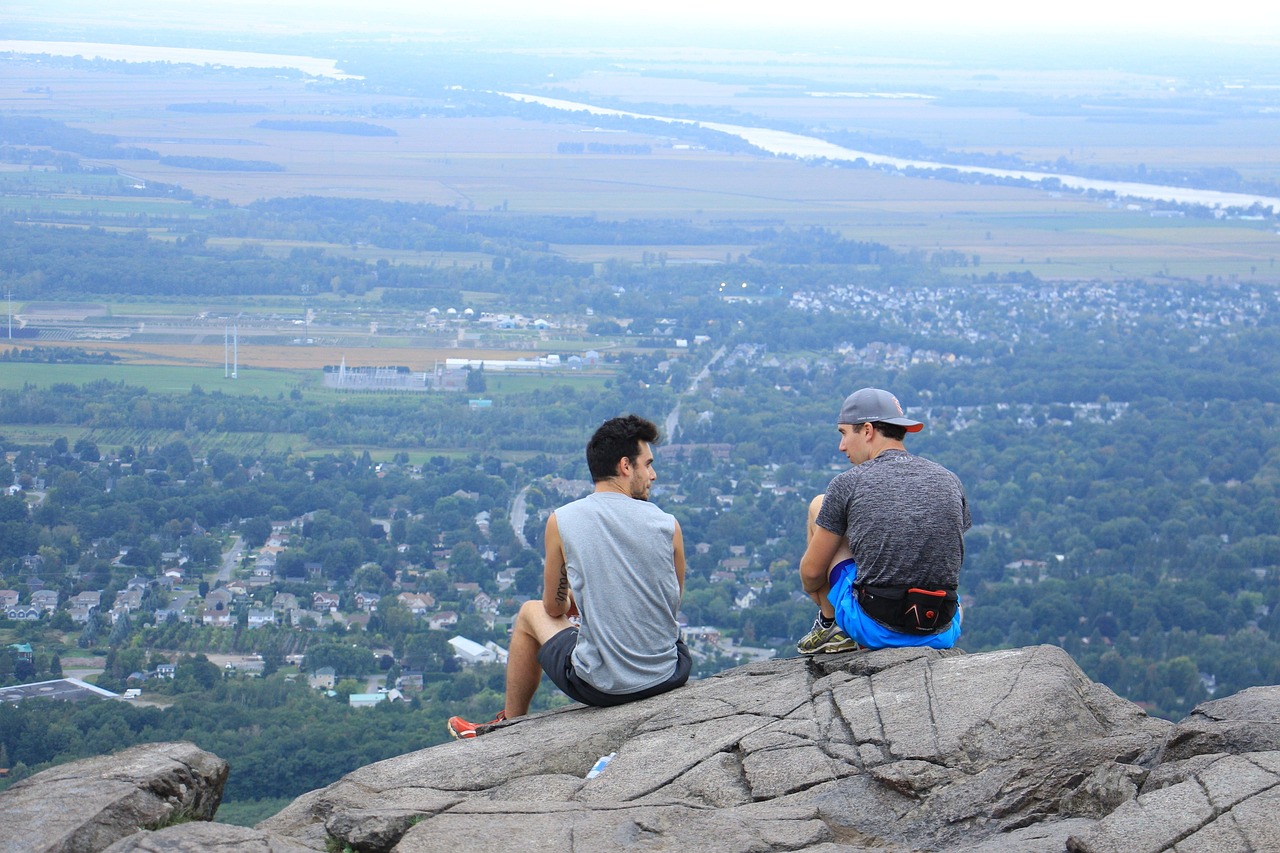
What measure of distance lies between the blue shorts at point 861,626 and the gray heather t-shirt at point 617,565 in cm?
69

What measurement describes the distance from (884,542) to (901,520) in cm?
10

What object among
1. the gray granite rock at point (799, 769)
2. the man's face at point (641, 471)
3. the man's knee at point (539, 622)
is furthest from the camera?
the man's knee at point (539, 622)

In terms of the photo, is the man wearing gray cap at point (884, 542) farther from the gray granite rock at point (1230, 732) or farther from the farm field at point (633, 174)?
the farm field at point (633, 174)

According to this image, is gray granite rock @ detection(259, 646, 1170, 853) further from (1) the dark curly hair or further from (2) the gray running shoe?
(1) the dark curly hair

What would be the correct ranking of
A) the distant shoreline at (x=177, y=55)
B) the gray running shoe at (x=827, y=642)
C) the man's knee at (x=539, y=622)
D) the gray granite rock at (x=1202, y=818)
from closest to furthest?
1. the gray granite rock at (x=1202, y=818)
2. the man's knee at (x=539, y=622)
3. the gray running shoe at (x=827, y=642)
4. the distant shoreline at (x=177, y=55)

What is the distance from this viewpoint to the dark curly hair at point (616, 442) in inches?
204

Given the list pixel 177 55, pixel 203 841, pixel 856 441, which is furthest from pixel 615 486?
pixel 177 55

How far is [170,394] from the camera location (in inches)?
1380

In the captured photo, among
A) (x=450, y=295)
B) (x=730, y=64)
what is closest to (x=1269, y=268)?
(x=450, y=295)

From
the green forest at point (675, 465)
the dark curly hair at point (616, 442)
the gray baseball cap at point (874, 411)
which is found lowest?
the green forest at point (675, 465)

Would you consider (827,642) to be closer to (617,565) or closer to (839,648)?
(839,648)

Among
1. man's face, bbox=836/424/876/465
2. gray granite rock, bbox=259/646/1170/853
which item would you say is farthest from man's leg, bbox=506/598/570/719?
man's face, bbox=836/424/876/465

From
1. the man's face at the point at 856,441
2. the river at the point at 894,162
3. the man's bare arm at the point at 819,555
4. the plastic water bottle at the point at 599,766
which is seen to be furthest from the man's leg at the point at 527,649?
the river at the point at 894,162

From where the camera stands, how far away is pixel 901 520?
16.8 feet
